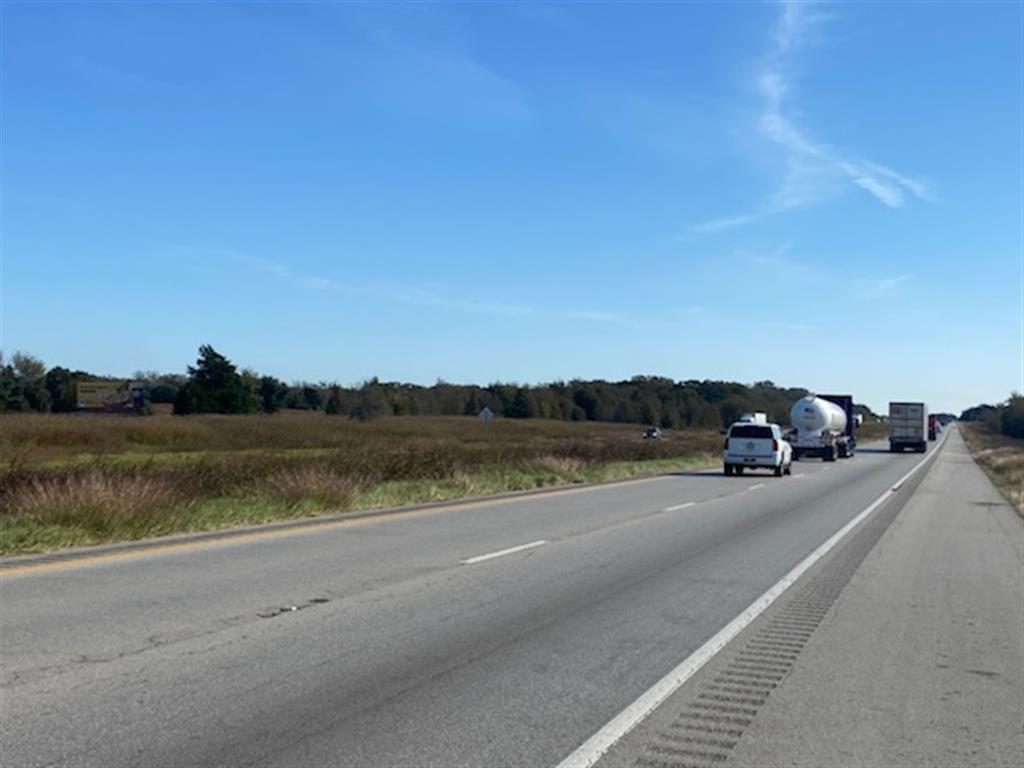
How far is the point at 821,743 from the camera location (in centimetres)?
661

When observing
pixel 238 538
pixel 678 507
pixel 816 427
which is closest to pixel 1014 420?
pixel 816 427

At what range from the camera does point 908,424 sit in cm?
8456

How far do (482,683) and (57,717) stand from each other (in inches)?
110

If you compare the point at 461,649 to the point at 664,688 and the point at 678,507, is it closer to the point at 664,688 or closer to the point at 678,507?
the point at 664,688

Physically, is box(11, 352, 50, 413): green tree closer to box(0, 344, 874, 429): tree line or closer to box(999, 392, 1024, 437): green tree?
box(0, 344, 874, 429): tree line

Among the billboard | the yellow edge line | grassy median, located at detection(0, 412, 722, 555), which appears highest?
the billboard

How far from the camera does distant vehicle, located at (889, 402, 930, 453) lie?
84.2 meters

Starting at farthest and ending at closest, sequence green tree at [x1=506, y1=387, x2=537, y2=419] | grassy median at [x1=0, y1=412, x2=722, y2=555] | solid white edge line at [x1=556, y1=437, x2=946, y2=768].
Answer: green tree at [x1=506, y1=387, x2=537, y2=419], grassy median at [x1=0, y1=412, x2=722, y2=555], solid white edge line at [x1=556, y1=437, x2=946, y2=768]

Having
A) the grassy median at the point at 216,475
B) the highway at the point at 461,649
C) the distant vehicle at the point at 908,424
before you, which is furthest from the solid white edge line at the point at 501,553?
the distant vehicle at the point at 908,424

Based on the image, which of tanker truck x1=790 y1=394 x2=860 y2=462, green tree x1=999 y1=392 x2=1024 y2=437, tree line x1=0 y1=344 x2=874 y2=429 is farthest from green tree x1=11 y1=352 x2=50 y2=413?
green tree x1=999 y1=392 x2=1024 y2=437

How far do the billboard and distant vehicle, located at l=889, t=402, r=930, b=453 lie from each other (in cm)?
6020

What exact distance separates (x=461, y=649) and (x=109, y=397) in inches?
3431

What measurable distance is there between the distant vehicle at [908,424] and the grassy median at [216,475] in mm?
30649

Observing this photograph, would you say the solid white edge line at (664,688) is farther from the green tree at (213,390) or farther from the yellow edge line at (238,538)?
the green tree at (213,390)
